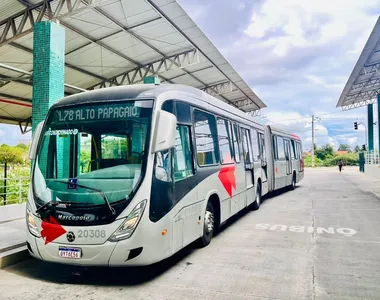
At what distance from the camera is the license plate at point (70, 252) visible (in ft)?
15.2

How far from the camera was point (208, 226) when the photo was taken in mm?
6688

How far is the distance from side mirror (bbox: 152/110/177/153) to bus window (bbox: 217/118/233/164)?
292cm

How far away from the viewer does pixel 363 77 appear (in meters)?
26.2

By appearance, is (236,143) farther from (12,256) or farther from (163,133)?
(12,256)

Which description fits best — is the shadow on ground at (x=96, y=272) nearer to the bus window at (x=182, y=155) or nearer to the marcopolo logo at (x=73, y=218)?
the marcopolo logo at (x=73, y=218)

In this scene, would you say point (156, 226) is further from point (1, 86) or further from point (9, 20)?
point (1, 86)

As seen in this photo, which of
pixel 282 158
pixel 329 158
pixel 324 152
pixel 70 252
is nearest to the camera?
pixel 70 252

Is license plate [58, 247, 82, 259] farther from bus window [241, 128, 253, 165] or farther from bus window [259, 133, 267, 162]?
bus window [259, 133, 267, 162]

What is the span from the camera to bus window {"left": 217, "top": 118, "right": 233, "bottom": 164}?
7730mm

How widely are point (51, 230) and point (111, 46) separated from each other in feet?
39.0

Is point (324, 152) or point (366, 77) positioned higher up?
point (366, 77)

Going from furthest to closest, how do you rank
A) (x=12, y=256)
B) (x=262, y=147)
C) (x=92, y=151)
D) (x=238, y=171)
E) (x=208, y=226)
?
(x=262, y=147)
(x=238, y=171)
(x=208, y=226)
(x=12, y=256)
(x=92, y=151)

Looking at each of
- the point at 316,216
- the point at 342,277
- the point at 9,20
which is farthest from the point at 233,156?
the point at 9,20

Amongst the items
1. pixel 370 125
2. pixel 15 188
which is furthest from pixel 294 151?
pixel 370 125
